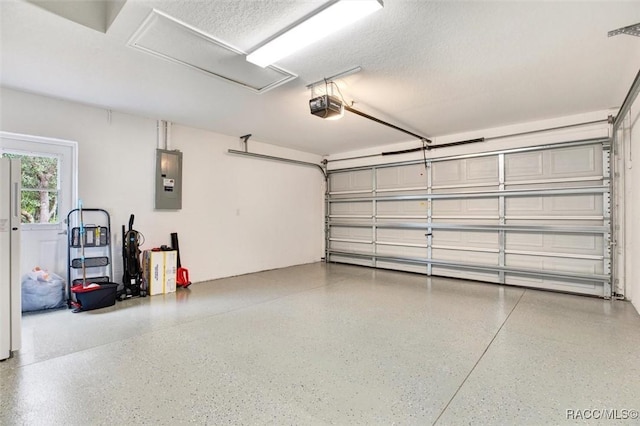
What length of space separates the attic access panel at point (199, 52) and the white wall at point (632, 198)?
418 centimetres

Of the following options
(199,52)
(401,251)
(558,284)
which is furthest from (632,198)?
(199,52)

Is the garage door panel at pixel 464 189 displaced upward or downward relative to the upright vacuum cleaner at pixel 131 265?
upward

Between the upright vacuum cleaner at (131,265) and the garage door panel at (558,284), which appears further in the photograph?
the garage door panel at (558,284)

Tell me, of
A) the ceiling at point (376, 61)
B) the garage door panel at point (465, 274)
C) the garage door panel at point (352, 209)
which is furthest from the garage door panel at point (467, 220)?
the ceiling at point (376, 61)

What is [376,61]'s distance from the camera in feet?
9.59

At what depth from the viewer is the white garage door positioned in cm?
447

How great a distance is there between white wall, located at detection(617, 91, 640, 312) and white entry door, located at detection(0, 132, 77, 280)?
23.3 ft

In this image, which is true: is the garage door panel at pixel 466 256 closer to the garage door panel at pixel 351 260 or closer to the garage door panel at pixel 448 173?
the garage door panel at pixel 448 173

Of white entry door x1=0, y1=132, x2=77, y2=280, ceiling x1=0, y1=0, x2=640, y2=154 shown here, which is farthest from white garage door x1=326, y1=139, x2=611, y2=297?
white entry door x1=0, y1=132, x2=77, y2=280

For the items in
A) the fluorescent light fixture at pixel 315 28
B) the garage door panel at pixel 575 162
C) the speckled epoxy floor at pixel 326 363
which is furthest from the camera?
the garage door panel at pixel 575 162

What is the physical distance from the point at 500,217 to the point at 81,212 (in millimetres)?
6263

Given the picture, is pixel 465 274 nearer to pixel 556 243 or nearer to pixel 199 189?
pixel 556 243

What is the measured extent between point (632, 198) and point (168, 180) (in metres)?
6.54

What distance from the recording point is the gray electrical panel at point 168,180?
4.78 metres
